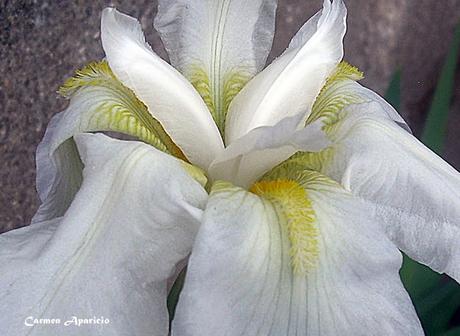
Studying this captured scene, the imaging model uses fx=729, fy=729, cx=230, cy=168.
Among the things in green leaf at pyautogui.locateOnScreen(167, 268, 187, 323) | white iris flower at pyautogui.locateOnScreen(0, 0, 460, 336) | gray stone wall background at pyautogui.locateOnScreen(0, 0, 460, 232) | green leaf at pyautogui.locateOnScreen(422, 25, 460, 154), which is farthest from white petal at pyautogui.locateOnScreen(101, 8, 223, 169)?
green leaf at pyautogui.locateOnScreen(422, 25, 460, 154)

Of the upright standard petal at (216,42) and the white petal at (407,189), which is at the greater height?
the upright standard petal at (216,42)

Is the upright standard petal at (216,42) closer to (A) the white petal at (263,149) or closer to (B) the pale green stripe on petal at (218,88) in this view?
(B) the pale green stripe on petal at (218,88)

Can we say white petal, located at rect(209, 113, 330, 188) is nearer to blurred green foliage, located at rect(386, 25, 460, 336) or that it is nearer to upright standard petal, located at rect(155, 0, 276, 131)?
upright standard petal, located at rect(155, 0, 276, 131)

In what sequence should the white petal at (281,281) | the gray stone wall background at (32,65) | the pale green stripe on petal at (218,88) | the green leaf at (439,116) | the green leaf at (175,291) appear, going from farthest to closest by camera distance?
the green leaf at (439,116)
the gray stone wall background at (32,65)
the pale green stripe on petal at (218,88)
the green leaf at (175,291)
the white petal at (281,281)

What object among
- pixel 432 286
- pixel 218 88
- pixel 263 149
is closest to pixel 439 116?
pixel 432 286

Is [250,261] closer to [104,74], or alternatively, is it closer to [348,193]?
[348,193]

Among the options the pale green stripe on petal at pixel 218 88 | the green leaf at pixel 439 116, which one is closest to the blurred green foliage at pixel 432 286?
the green leaf at pixel 439 116
